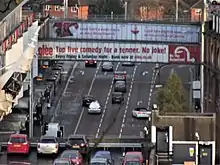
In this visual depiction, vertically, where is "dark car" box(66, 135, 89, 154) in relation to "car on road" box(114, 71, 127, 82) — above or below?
below

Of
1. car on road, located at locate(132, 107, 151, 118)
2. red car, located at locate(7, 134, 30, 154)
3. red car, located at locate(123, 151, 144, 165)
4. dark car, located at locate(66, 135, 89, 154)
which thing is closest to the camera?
red car, located at locate(123, 151, 144, 165)

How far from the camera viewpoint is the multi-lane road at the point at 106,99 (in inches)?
1502

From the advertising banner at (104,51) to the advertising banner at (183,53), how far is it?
0.32 m

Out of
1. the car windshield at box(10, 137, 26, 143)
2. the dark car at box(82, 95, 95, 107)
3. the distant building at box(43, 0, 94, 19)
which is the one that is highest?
the distant building at box(43, 0, 94, 19)

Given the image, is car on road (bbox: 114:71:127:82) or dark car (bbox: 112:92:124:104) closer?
dark car (bbox: 112:92:124:104)

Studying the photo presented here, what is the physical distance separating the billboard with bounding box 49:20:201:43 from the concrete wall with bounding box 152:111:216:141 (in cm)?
1822

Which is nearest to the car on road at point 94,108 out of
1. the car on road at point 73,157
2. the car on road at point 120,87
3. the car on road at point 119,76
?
the car on road at point 120,87

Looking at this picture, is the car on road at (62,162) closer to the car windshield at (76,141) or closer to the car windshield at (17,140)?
the car windshield at (17,140)

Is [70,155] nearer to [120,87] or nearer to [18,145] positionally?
[18,145]

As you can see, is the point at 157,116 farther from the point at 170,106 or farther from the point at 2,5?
the point at 2,5

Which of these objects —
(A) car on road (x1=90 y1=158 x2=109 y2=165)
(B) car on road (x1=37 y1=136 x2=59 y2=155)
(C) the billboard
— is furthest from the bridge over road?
(A) car on road (x1=90 y1=158 x2=109 y2=165)

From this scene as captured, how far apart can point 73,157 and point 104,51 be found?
19878mm

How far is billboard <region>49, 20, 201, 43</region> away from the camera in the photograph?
146ft

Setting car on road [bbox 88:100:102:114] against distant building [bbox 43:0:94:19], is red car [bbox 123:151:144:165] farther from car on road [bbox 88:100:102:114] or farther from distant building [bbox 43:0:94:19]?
distant building [bbox 43:0:94:19]
